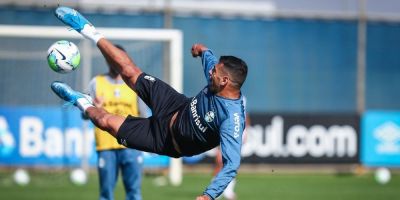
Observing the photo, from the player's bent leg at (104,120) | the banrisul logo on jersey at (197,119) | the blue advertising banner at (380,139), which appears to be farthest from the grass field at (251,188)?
the banrisul logo on jersey at (197,119)

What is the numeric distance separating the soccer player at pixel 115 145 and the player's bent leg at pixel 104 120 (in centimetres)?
204

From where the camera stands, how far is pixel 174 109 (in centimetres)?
1179

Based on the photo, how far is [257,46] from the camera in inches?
1065

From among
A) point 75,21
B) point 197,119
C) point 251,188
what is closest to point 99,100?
point 75,21

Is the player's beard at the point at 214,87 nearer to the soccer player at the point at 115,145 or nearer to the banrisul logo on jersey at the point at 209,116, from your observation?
the banrisul logo on jersey at the point at 209,116

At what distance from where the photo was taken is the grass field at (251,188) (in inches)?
727

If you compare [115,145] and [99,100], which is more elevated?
[99,100]

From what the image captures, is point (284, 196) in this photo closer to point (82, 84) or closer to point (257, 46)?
point (82, 84)

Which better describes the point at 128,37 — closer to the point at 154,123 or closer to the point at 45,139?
Result: the point at 45,139

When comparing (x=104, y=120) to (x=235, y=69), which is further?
(x=104, y=120)

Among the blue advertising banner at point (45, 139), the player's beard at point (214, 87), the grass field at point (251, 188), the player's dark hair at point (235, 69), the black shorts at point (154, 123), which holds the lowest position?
→ the grass field at point (251, 188)

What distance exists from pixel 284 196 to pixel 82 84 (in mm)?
6259

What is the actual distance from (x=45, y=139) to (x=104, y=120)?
1202 cm

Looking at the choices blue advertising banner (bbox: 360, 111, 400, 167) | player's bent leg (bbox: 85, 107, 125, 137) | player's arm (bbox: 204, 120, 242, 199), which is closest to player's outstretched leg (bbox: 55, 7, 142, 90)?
player's bent leg (bbox: 85, 107, 125, 137)
